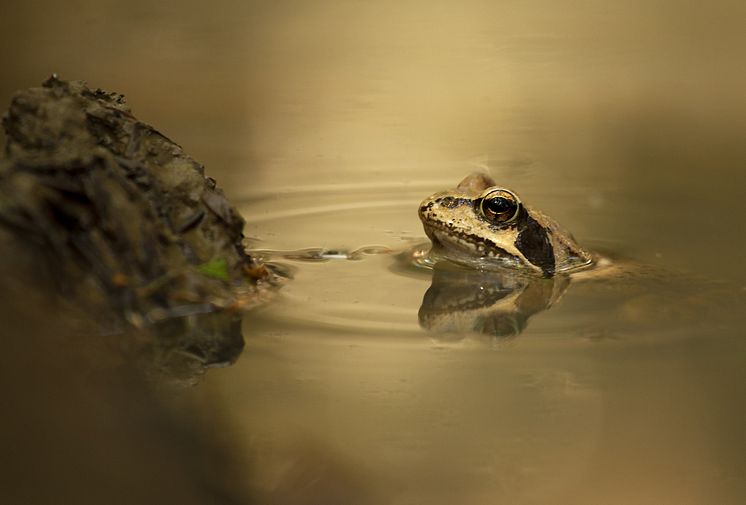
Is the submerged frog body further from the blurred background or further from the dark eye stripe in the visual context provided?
the blurred background

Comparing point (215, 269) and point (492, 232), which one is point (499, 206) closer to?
point (492, 232)

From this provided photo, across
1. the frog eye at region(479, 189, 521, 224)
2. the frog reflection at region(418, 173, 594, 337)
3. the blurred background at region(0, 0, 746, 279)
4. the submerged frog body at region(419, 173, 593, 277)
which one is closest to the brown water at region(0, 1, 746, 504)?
the blurred background at region(0, 0, 746, 279)

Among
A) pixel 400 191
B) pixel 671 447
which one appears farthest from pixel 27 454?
pixel 400 191

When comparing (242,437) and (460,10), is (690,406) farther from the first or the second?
(460,10)

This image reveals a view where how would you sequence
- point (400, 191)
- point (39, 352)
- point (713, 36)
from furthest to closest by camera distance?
1. point (713, 36)
2. point (400, 191)
3. point (39, 352)

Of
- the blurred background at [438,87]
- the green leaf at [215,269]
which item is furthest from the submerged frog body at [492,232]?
the green leaf at [215,269]

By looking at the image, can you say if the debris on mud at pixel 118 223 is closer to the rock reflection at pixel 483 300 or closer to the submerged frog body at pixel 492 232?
the rock reflection at pixel 483 300
